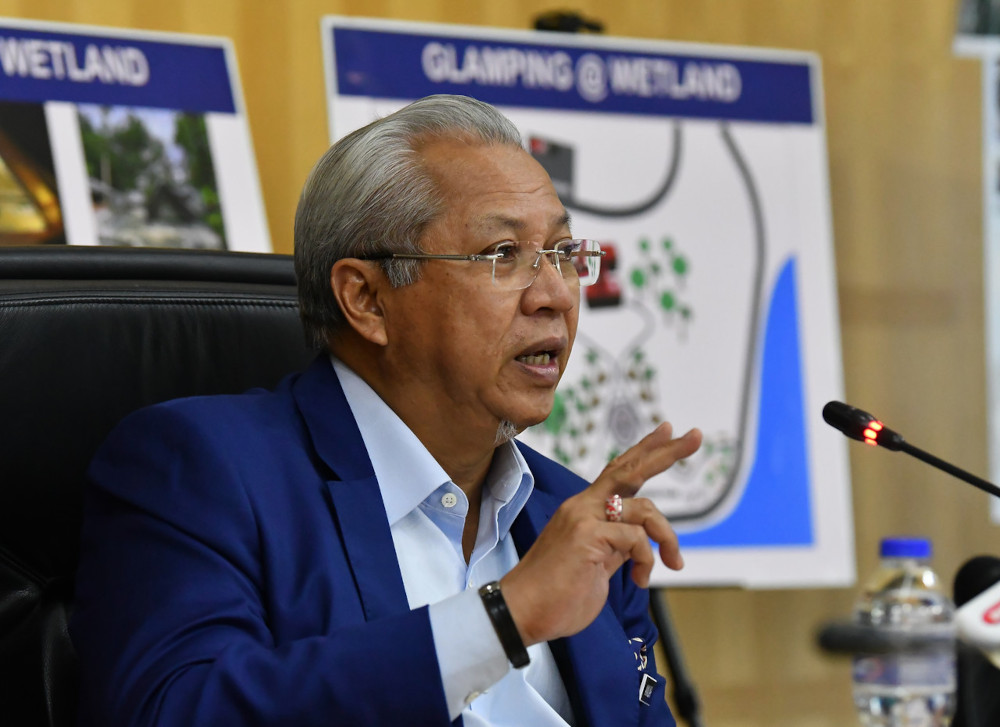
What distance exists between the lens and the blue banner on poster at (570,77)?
3037mm

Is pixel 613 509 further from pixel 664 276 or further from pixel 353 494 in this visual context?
pixel 664 276

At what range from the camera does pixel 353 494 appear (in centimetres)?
136

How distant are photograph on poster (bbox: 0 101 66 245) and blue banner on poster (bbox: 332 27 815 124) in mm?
742

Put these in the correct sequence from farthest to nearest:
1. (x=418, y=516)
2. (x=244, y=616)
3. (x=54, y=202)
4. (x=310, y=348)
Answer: (x=54, y=202) → (x=310, y=348) → (x=418, y=516) → (x=244, y=616)

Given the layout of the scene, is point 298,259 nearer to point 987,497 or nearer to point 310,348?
point 310,348

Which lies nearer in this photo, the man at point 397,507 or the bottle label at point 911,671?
the man at point 397,507

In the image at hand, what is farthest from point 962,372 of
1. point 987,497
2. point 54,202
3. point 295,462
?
point 295,462

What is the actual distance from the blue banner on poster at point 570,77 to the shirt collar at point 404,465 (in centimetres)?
163

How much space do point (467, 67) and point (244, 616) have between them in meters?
2.22

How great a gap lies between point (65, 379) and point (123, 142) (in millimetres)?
1507

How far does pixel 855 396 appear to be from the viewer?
3.87 meters

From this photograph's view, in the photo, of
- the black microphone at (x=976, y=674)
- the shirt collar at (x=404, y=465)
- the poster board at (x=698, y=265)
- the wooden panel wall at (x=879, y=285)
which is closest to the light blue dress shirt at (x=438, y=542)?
the shirt collar at (x=404, y=465)

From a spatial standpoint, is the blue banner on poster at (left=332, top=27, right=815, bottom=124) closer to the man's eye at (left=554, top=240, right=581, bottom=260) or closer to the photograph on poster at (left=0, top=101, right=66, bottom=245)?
the photograph on poster at (left=0, top=101, right=66, bottom=245)

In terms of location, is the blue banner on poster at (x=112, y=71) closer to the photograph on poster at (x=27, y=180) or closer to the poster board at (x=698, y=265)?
the photograph on poster at (x=27, y=180)
